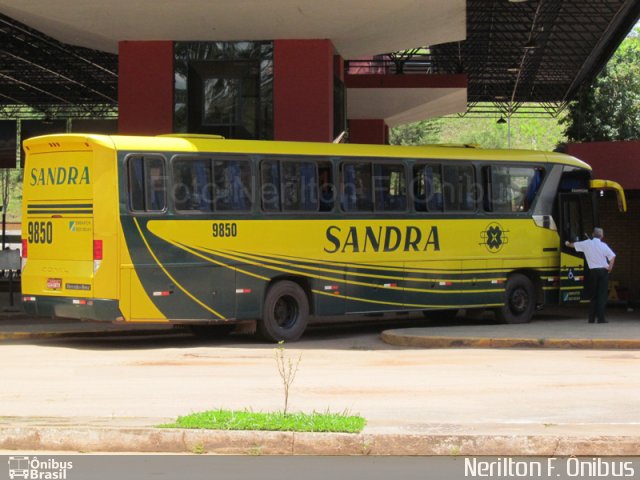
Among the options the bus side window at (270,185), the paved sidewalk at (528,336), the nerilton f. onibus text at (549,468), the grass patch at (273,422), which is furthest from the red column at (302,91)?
the nerilton f. onibus text at (549,468)

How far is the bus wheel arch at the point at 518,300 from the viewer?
24.6 meters

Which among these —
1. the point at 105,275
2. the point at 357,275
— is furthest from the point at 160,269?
the point at 357,275

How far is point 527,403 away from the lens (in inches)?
487

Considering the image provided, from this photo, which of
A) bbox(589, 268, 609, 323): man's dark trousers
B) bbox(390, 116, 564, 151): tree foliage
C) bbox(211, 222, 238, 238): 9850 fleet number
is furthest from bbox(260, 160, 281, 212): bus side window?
bbox(390, 116, 564, 151): tree foliage

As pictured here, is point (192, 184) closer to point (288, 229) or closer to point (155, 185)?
point (155, 185)

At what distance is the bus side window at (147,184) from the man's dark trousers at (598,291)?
28.0ft

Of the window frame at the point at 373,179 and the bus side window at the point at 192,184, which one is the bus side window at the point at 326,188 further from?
the bus side window at the point at 192,184

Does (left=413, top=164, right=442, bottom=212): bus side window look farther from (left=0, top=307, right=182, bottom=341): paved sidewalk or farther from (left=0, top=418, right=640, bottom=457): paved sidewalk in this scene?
(left=0, top=418, right=640, bottom=457): paved sidewalk

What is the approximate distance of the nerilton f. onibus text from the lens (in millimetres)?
9000

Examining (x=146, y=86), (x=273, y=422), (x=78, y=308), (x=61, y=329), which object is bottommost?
(x=273, y=422)

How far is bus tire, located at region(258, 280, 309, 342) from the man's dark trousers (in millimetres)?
5671

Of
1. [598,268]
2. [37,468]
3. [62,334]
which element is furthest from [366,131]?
[37,468]

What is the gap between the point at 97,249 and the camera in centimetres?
1888

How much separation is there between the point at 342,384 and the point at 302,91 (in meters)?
13.8
